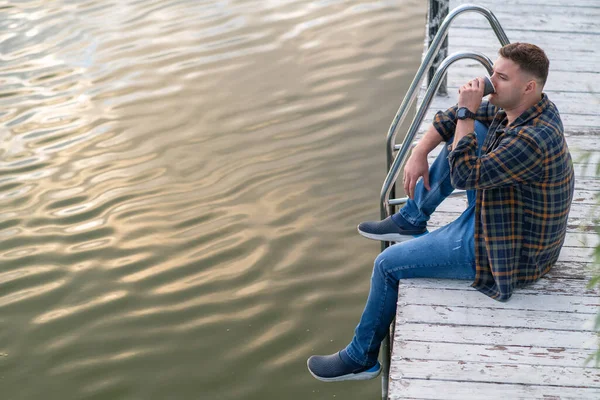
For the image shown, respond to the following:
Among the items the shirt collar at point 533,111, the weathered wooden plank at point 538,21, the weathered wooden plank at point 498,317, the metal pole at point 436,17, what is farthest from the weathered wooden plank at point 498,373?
the weathered wooden plank at point 538,21

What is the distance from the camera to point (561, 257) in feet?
9.60

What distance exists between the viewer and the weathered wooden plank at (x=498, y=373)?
2.38 metres

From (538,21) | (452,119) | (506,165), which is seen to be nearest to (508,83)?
(506,165)

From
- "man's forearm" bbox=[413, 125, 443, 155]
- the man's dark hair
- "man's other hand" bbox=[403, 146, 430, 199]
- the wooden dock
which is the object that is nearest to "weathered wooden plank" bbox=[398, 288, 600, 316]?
the wooden dock

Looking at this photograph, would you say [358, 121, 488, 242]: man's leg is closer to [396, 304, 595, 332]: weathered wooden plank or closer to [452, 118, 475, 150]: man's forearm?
[452, 118, 475, 150]: man's forearm

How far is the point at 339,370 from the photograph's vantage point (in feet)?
Result: 9.31

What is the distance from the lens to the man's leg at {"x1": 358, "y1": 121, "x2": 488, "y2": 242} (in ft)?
9.48

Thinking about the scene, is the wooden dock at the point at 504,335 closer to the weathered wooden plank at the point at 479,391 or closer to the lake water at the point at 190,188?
the weathered wooden plank at the point at 479,391

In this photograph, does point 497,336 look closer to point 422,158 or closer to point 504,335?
point 504,335

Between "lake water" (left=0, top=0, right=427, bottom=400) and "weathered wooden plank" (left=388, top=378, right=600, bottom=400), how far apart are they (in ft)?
4.04

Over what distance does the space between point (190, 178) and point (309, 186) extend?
0.77 meters

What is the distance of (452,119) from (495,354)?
880 millimetres

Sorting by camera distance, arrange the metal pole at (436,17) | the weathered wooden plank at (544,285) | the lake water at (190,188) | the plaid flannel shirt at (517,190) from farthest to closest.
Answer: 1. the metal pole at (436,17)
2. the lake water at (190,188)
3. the weathered wooden plank at (544,285)
4. the plaid flannel shirt at (517,190)

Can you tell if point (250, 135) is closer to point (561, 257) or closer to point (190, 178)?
point (190, 178)
